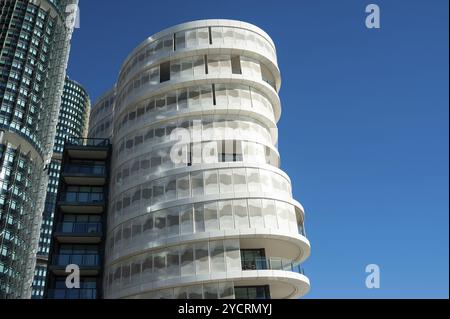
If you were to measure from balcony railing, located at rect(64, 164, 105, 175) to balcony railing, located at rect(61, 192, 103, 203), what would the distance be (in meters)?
2.60

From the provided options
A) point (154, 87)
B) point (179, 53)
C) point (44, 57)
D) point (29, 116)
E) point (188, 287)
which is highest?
point (44, 57)

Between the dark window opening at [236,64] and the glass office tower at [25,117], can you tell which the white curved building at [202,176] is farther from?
the glass office tower at [25,117]

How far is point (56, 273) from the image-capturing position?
46.4 m

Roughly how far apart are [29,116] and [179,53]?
86.0m

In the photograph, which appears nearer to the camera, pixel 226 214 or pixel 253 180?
pixel 226 214

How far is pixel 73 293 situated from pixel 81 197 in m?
11.6

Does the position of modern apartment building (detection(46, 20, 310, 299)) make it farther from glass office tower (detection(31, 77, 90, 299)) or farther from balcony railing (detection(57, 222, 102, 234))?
glass office tower (detection(31, 77, 90, 299))

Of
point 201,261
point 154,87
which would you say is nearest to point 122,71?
point 154,87

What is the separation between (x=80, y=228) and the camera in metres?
48.7

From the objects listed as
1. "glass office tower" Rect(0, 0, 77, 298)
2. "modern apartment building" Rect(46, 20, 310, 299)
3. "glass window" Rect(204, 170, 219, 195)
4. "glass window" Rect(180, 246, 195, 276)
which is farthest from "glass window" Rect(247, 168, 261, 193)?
"glass office tower" Rect(0, 0, 77, 298)

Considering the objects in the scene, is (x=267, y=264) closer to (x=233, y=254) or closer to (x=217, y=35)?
(x=233, y=254)

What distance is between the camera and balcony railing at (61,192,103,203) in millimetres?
51094

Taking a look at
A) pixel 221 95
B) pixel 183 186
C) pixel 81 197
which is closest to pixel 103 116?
pixel 81 197
